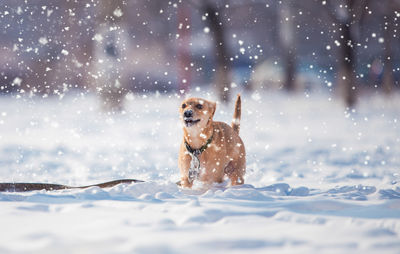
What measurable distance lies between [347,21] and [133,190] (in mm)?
10948

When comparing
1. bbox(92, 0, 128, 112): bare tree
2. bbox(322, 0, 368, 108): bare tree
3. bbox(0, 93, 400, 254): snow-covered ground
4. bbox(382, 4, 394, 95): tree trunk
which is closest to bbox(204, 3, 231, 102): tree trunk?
bbox(0, 93, 400, 254): snow-covered ground

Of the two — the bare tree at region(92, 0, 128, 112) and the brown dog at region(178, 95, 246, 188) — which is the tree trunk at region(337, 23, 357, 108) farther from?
the brown dog at region(178, 95, 246, 188)

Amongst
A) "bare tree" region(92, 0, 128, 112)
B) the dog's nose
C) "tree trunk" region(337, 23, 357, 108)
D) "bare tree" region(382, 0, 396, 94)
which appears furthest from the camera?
"bare tree" region(382, 0, 396, 94)

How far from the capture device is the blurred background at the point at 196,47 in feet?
42.7

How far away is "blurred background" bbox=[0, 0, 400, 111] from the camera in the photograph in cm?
1302

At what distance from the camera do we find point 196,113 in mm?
3924

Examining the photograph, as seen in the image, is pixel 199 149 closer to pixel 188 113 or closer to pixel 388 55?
pixel 188 113

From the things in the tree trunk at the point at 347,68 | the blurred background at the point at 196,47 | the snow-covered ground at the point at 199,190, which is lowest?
the snow-covered ground at the point at 199,190

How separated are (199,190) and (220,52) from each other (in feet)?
33.6

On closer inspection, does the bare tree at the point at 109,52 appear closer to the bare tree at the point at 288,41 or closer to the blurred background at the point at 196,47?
the blurred background at the point at 196,47

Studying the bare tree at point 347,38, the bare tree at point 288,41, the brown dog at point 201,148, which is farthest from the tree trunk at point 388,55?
the brown dog at point 201,148

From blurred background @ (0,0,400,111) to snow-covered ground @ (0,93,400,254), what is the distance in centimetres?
200

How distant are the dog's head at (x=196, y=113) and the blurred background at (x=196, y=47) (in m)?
7.71

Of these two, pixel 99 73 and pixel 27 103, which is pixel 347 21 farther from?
pixel 27 103
